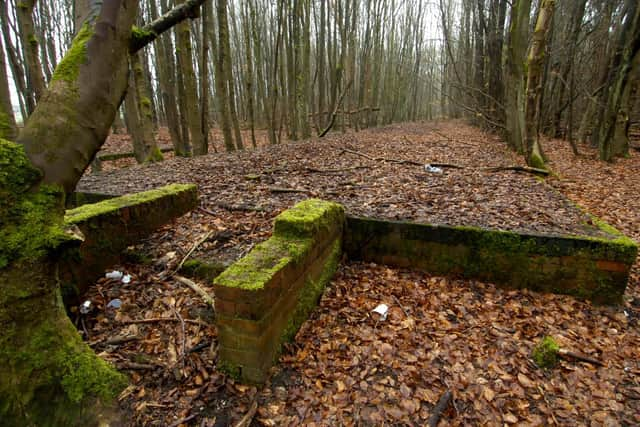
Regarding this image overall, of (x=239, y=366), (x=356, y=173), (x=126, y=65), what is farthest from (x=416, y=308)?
(x=356, y=173)

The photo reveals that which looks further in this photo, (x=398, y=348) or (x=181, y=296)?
(x=181, y=296)

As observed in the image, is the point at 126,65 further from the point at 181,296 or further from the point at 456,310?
the point at 456,310

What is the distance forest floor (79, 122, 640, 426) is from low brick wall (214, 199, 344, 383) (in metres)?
0.17

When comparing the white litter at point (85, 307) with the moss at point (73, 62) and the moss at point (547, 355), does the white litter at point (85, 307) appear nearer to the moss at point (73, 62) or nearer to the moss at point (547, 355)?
the moss at point (73, 62)

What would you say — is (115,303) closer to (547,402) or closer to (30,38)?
(547,402)

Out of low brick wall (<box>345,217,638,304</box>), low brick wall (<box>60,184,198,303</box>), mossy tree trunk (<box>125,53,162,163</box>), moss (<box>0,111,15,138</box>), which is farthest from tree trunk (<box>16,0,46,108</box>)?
low brick wall (<box>345,217,638,304</box>)

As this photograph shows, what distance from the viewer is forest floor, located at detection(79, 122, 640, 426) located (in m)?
2.22

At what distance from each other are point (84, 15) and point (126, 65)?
333 millimetres

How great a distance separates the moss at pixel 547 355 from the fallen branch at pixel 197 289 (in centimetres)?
274

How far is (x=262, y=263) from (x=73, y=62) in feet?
5.48

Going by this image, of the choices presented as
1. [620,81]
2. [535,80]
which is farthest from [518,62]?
[535,80]

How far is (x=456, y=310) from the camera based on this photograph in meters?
3.24

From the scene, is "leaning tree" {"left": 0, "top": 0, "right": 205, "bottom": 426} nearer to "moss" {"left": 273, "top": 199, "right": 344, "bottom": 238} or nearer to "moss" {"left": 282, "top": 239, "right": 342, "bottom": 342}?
"moss" {"left": 282, "top": 239, "right": 342, "bottom": 342}

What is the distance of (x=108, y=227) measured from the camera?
332 cm
